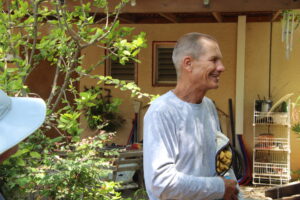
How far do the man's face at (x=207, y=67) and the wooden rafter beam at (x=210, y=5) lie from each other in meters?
4.14

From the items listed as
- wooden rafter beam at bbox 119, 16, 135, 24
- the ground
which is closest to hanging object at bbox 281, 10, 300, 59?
the ground

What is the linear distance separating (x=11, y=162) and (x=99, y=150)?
795 mm

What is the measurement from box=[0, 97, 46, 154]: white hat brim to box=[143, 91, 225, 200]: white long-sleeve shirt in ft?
1.67

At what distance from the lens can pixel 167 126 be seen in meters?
2.13

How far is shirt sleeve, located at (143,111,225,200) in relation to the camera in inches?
80.5

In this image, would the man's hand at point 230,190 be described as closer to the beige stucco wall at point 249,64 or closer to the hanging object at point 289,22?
the hanging object at point 289,22

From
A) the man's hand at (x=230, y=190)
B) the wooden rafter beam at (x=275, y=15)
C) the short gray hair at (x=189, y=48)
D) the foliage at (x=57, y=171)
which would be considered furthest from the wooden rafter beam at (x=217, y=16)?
the man's hand at (x=230, y=190)

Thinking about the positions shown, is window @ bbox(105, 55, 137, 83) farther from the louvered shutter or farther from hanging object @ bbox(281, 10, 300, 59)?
hanging object @ bbox(281, 10, 300, 59)

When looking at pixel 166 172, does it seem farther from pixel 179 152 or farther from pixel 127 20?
pixel 127 20

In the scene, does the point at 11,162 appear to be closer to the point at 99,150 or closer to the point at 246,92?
the point at 99,150

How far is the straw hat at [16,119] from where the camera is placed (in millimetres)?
1662

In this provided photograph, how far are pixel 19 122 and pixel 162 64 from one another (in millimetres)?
6983

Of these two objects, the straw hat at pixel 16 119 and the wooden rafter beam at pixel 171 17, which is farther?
the wooden rafter beam at pixel 171 17

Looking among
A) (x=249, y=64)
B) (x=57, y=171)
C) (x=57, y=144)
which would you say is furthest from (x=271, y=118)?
(x=57, y=171)
